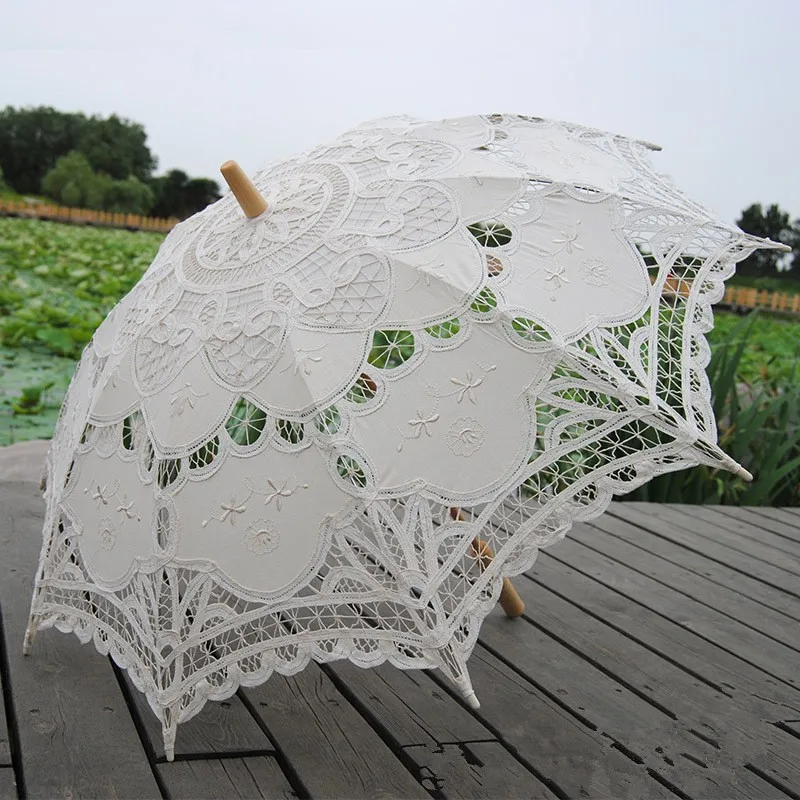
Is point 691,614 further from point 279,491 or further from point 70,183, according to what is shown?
point 70,183

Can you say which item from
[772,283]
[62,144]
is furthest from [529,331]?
[62,144]

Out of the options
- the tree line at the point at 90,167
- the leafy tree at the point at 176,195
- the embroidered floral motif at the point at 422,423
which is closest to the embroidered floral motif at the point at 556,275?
the embroidered floral motif at the point at 422,423

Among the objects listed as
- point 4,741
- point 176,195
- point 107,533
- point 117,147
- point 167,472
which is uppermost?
point 117,147

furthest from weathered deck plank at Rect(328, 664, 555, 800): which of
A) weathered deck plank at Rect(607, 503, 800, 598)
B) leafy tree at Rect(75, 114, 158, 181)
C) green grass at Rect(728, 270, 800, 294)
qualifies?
leafy tree at Rect(75, 114, 158, 181)

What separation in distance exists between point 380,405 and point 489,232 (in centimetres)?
32

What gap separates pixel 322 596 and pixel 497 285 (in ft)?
1.51

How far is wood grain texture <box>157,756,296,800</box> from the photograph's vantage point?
1.15 m

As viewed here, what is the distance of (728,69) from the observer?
438 centimetres

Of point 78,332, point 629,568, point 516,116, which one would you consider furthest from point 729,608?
point 78,332

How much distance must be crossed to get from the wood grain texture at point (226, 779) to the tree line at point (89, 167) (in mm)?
11924

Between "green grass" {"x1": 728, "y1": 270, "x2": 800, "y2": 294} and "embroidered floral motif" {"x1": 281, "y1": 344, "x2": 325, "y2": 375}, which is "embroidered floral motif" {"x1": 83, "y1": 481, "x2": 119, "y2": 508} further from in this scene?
"green grass" {"x1": 728, "y1": 270, "x2": 800, "y2": 294}

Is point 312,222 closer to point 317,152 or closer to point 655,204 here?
point 317,152

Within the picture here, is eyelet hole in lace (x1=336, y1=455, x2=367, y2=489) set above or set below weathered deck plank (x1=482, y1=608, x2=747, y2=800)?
above

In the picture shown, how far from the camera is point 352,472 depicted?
110cm
